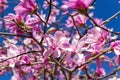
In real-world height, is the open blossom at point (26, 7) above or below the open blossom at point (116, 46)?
above

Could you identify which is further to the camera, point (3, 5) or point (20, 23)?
point (3, 5)

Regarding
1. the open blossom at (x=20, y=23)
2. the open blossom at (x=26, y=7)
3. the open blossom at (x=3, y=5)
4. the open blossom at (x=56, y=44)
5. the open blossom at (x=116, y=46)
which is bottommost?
the open blossom at (x=116, y=46)

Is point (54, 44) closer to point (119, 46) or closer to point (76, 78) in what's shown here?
Result: point (119, 46)

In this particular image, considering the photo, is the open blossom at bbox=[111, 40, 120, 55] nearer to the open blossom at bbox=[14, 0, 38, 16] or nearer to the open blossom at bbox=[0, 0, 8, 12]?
the open blossom at bbox=[14, 0, 38, 16]

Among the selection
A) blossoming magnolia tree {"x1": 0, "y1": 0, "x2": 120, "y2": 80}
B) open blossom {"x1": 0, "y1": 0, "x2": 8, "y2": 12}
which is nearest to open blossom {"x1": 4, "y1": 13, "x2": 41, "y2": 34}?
blossoming magnolia tree {"x1": 0, "y1": 0, "x2": 120, "y2": 80}

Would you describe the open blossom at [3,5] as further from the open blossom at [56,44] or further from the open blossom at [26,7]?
the open blossom at [56,44]

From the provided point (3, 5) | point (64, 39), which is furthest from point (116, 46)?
point (3, 5)

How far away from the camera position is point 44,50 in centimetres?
182

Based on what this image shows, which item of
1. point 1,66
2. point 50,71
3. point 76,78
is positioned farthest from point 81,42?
point 50,71

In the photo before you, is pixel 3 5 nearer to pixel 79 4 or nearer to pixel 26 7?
pixel 26 7

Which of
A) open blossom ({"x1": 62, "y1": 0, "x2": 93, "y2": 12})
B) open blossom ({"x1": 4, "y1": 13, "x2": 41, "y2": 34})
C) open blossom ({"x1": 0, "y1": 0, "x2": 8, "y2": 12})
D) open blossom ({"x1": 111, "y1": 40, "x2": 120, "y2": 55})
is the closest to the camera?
open blossom ({"x1": 62, "y1": 0, "x2": 93, "y2": 12})

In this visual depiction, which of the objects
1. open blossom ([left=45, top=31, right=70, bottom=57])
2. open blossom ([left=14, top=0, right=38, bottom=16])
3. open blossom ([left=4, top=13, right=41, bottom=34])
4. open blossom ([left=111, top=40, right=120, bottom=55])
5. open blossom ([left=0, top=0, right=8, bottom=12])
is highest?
open blossom ([left=0, top=0, right=8, bottom=12])

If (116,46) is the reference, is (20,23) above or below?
above

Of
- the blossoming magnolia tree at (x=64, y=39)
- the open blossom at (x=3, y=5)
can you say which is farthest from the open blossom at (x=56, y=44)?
the open blossom at (x=3, y=5)
